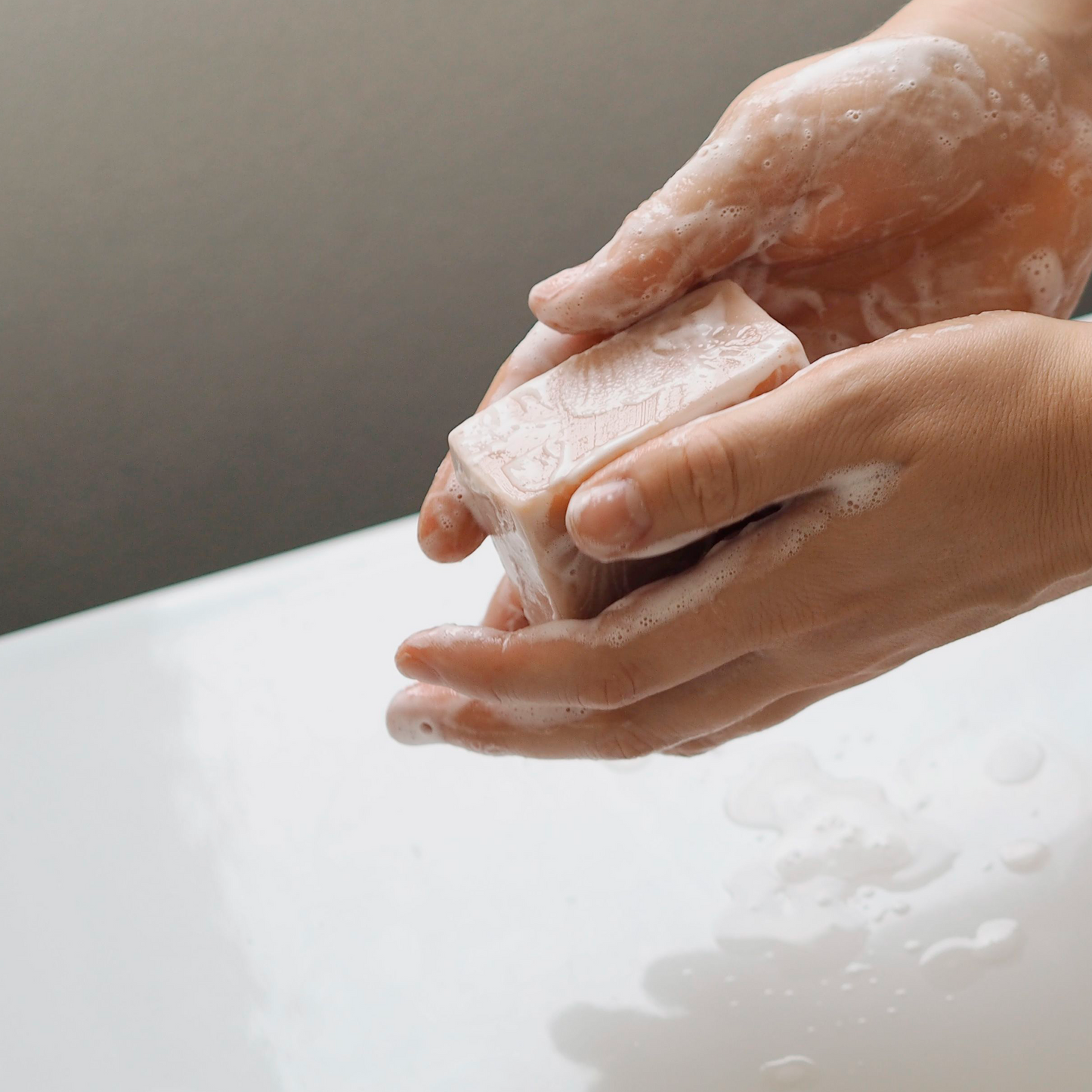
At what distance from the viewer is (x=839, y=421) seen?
0.62m

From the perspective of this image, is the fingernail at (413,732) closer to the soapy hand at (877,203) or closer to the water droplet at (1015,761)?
the soapy hand at (877,203)

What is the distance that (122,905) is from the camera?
944 millimetres

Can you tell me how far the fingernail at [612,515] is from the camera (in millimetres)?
598

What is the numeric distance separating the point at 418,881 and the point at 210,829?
0.66ft

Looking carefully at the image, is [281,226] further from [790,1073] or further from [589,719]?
[790,1073]

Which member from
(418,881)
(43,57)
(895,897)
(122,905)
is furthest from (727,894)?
(43,57)

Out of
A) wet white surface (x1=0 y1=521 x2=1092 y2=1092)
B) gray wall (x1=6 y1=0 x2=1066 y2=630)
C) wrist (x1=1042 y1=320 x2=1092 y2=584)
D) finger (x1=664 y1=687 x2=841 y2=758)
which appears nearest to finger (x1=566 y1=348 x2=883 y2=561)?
wrist (x1=1042 y1=320 x2=1092 y2=584)

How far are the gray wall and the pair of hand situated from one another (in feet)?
2.59

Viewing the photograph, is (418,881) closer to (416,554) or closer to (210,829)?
(210,829)

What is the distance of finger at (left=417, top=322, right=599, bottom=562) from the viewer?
785mm

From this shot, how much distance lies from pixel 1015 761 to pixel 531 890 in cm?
41

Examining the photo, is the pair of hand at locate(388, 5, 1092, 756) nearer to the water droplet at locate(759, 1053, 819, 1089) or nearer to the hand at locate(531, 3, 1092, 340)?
the hand at locate(531, 3, 1092, 340)

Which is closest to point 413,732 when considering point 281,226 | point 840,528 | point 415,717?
point 415,717

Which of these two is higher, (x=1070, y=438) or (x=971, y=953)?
(x=1070, y=438)
